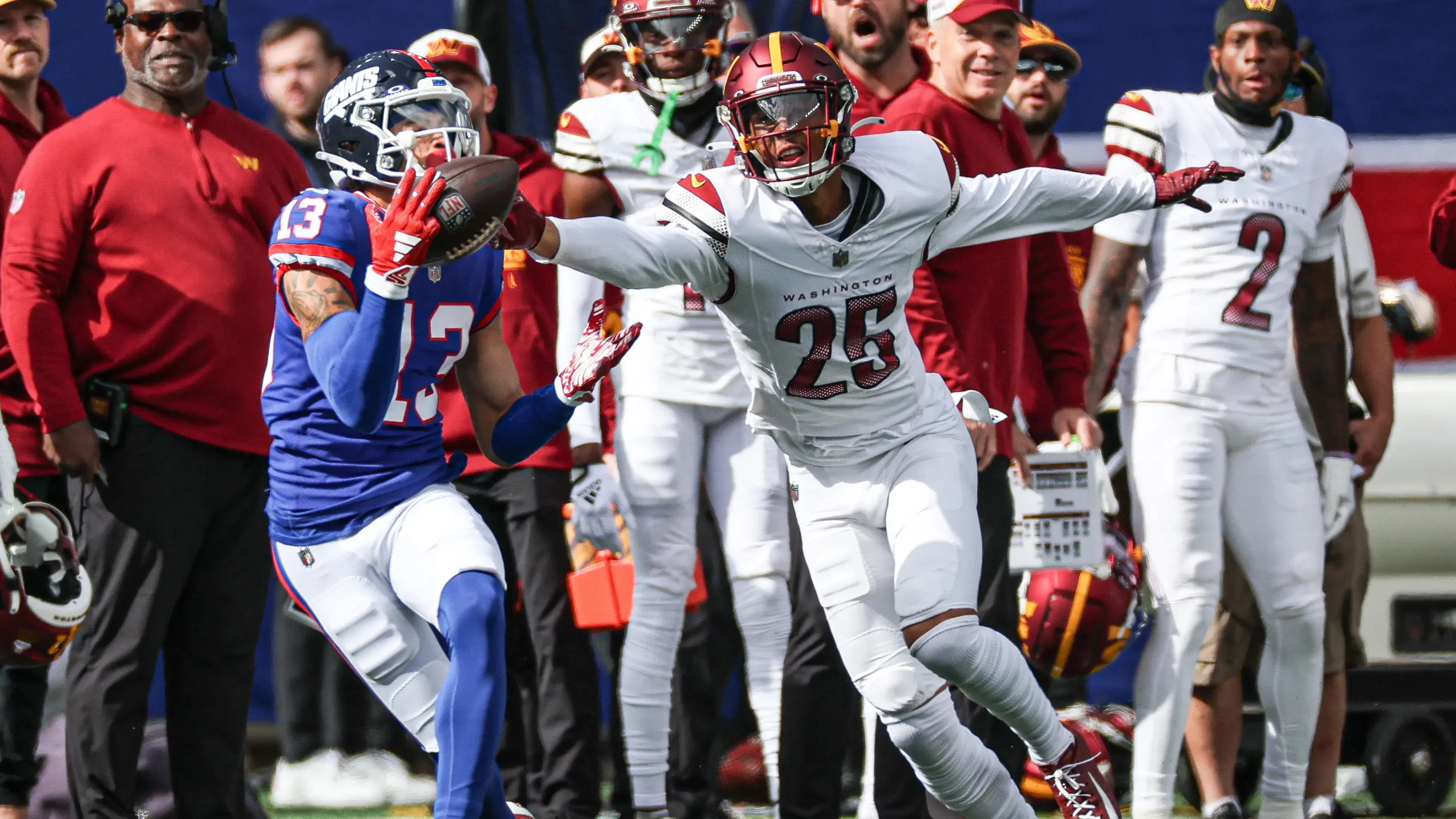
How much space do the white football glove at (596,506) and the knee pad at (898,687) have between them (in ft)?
3.23

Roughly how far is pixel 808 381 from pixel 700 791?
1362 millimetres

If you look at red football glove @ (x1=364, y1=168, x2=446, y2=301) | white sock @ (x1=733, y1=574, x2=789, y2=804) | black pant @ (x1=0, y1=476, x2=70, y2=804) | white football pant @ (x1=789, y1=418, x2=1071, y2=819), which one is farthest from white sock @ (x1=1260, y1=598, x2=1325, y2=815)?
black pant @ (x1=0, y1=476, x2=70, y2=804)

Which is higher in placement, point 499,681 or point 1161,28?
point 1161,28

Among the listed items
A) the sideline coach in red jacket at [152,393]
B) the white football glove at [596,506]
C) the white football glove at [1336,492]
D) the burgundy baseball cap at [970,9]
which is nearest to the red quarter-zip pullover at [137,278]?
the sideline coach in red jacket at [152,393]

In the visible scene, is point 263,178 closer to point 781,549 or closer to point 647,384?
point 647,384

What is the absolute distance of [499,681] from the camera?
144 inches

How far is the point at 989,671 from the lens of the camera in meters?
3.96

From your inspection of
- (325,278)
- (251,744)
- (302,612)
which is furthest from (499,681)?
(251,744)

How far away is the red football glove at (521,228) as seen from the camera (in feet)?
11.3

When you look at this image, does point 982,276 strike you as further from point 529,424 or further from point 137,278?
point 137,278

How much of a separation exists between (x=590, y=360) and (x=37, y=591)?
1376mm

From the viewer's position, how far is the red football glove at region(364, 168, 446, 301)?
335 centimetres

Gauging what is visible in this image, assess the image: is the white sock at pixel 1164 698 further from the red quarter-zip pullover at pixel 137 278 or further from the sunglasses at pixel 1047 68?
the red quarter-zip pullover at pixel 137 278

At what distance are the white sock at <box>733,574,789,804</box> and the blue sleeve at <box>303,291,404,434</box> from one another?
Answer: 53.1 inches
